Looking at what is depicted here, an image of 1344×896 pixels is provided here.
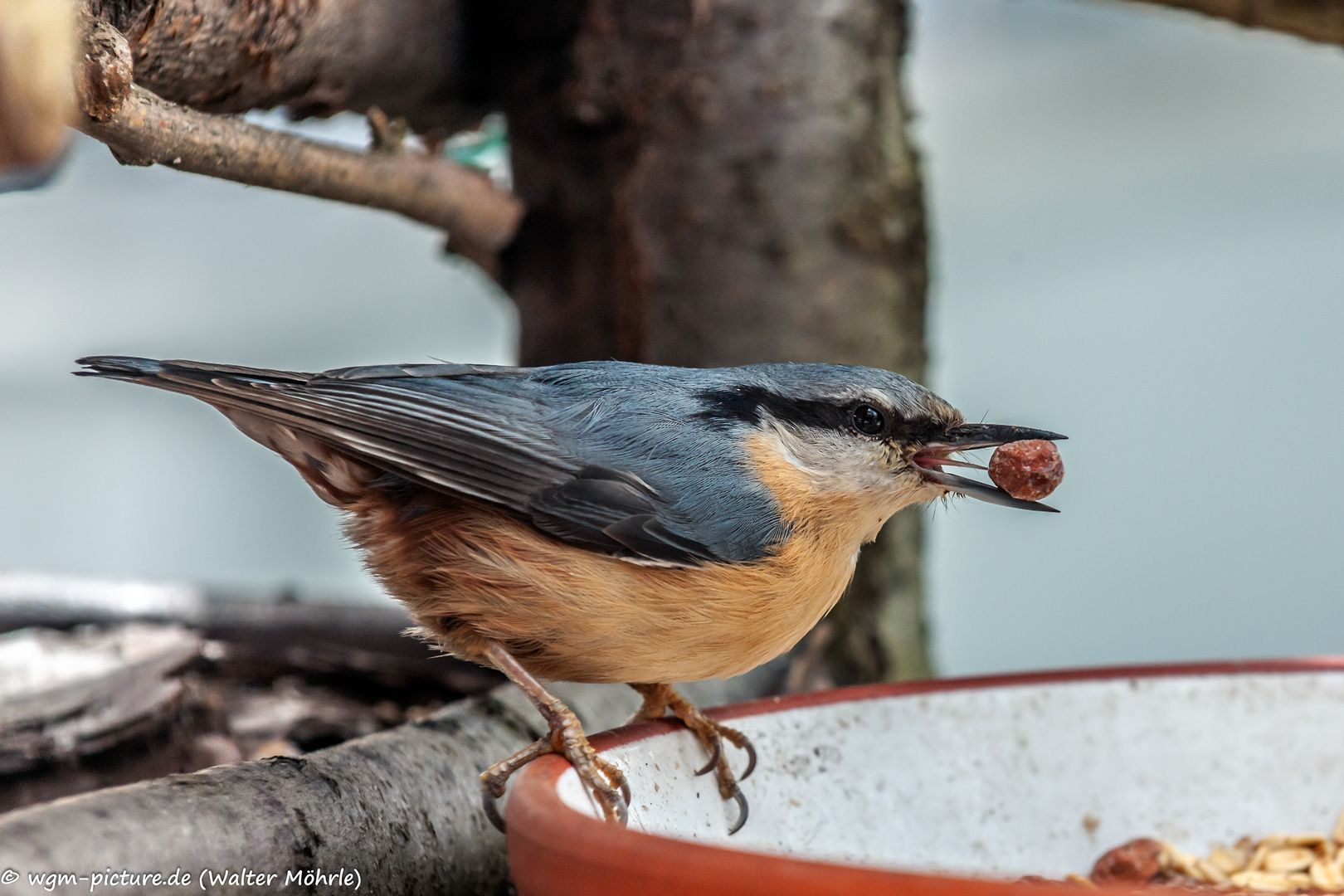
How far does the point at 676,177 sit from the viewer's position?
2.12m

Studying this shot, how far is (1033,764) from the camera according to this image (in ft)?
4.81

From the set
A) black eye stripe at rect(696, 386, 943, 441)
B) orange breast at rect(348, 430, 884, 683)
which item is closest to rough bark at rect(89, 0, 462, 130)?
orange breast at rect(348, 430, 884, 683)

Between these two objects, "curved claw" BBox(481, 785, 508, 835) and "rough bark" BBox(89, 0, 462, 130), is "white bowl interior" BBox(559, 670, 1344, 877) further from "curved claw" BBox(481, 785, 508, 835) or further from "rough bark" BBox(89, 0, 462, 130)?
"rough bark" BBox(89, 0, 462, 130)

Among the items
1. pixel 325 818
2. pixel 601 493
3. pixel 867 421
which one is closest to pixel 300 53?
pixel 601 493

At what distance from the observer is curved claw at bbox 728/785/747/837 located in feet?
4.19

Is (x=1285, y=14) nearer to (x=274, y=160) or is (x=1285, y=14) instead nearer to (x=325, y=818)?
(x=274, y=160)

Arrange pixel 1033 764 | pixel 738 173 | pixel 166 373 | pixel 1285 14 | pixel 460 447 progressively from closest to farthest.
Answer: pixel 166 373 < pixel 460 447 < pixel 1033 764 < pixel 1285 14 < pixel 738 173

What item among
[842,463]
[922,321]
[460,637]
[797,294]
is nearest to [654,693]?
[460,637]

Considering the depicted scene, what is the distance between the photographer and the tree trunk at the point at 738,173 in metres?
2.10

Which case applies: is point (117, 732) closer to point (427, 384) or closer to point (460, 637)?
point (460, 637)

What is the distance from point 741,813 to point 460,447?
530 mm

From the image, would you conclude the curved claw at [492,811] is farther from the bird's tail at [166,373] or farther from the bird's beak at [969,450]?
the bird's beak at [969,450]

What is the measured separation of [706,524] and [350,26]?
0.98 meters

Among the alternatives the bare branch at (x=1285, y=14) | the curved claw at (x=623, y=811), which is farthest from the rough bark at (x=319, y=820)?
the bare branch at (x=1285, y=14)
